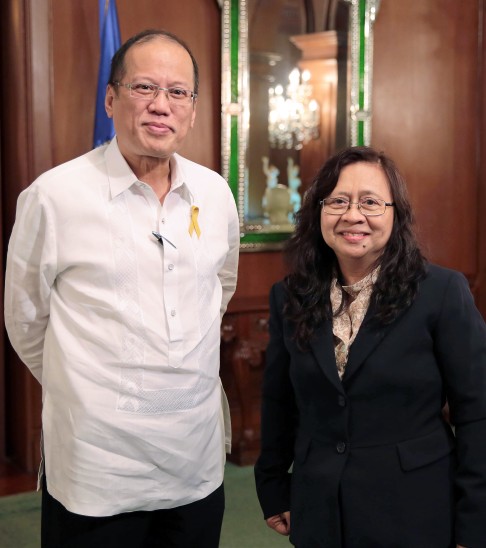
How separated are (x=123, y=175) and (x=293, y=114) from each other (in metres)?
3.10

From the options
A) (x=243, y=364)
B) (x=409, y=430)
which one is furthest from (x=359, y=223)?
(x=243, y=364)

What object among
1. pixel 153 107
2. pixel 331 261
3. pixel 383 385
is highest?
pixel 153 107

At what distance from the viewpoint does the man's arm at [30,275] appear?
2053 mm

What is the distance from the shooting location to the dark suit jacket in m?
1.83

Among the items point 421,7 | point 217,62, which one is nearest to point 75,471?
point 217,62

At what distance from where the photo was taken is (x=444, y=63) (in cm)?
575

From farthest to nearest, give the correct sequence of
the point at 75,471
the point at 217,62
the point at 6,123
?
the point at 217,62
the point at 6,123
the point at 75,471

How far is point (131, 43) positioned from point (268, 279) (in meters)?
2.99

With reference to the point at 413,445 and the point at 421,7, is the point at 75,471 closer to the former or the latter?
the point at 413,445

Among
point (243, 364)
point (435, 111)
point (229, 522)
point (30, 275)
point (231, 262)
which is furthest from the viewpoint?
point (435, 111)

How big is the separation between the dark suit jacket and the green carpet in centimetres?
177

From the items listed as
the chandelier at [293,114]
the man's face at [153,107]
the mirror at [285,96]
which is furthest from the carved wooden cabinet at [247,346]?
the man's face at [153,107]

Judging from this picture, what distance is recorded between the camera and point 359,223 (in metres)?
1.88

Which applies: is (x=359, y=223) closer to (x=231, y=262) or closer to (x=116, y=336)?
(x=116, y=336)
